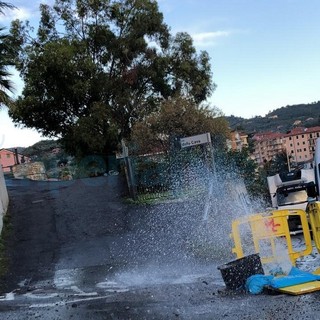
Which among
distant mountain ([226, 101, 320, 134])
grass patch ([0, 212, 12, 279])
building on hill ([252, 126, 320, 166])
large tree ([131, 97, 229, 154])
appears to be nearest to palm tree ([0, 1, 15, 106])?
grass patch ([0, 212, 12, 279])

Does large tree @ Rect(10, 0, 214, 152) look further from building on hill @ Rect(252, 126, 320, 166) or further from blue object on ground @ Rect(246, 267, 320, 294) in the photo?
building on hill @ Rect(252, 126, 320, 166)

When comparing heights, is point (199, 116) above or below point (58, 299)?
above

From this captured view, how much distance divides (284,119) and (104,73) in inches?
2467

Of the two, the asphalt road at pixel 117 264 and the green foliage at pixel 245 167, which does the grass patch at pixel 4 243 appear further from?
the green foliage at pixel 245 167

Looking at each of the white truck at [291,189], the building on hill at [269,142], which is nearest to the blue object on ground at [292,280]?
the white truck at [291,189]

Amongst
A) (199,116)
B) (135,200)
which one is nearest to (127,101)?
(199,116)

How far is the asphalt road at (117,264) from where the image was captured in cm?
701

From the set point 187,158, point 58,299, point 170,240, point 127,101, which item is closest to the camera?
point 58,299

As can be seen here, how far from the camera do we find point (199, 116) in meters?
28.1

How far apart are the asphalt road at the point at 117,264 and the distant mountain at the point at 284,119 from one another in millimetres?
62865

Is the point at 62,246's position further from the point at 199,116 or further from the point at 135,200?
the point at 199,116

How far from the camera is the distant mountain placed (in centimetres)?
8184

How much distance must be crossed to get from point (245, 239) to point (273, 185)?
765 cm

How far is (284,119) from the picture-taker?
89.6 meters
